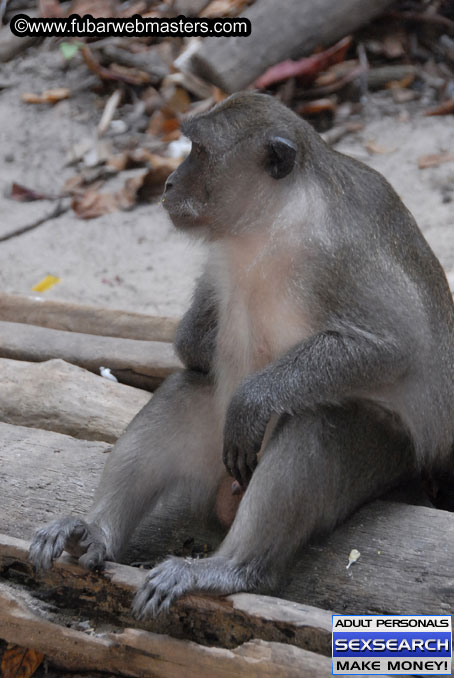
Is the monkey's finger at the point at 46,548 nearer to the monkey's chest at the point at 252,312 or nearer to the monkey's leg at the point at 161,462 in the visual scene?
the monkey's leg at the point at 161,462

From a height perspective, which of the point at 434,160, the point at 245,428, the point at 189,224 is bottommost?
the point at 434,160

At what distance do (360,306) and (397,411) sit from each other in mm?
457

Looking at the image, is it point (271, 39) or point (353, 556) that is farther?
point (271, 39)

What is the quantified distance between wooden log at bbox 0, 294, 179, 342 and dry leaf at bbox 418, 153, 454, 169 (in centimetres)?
350

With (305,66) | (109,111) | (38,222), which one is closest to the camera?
(38,222)

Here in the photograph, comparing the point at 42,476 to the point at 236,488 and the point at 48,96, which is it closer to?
the point at 236,488

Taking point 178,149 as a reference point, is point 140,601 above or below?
above

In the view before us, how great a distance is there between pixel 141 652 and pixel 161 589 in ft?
0.71

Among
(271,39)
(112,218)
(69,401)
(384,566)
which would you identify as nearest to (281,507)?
(384,566)

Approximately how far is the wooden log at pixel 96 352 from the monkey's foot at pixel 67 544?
6.10 ft

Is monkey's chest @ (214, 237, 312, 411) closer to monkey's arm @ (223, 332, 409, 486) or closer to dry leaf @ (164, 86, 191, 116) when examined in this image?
monkey's arm @ (223, 332, 409, 486)

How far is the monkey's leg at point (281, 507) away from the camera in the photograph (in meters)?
3.22

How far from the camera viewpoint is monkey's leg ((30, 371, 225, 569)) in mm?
3754

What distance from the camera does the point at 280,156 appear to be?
11.7ft
